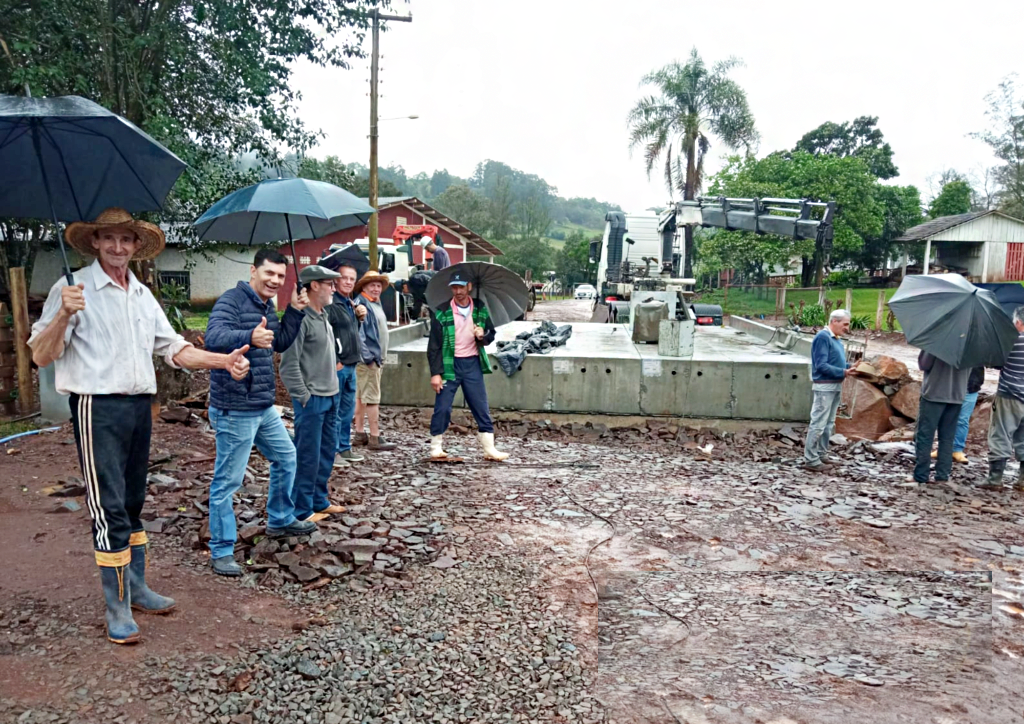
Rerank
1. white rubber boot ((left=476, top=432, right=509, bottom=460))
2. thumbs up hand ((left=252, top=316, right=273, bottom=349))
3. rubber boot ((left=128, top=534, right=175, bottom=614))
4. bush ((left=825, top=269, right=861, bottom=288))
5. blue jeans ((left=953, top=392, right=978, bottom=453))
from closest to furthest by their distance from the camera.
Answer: rubber boot ((left=128, top=534, right=175, bottom=614))
thumbs up hand ((left=252, top=316, right=273, bottom=349))
white rubber boot ((left=476, top=432, right=509, bottom=460))
blue jeans ((left=953, top=392, right=978, bottom=453))
bush ((left=825, top=269, right=861, bottom=288))

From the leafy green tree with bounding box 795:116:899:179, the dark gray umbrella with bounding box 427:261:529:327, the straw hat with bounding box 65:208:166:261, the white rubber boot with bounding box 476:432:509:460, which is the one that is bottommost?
the white rubber boot with bounding box 476:432:509:460

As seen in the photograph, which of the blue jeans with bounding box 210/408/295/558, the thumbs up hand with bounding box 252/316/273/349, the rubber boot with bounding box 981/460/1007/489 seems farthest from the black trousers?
the thumbs up hand with bounding box 252/316/273/349

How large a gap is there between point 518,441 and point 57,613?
6.34 m

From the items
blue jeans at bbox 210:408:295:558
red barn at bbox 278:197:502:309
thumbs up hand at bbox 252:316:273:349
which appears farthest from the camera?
red barn at bbox 278:197:502:309

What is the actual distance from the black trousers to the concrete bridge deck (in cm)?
306

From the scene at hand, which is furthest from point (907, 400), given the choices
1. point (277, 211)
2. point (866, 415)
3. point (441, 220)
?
point (441, 220)

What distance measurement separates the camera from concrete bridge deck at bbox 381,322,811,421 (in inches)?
419

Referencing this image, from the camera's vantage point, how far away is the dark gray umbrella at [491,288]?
732 centimetres

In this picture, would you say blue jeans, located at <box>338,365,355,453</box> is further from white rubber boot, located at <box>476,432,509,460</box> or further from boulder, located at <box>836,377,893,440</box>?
boulder, located at <box>836,377,893,440</box>

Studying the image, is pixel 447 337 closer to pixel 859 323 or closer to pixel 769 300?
pixel 859 323

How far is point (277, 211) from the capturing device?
4742 millimetres

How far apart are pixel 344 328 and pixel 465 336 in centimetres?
160

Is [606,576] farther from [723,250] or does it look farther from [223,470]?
[723,250]

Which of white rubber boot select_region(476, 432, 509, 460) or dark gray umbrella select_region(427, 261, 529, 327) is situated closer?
dark gray umbrella select_region(427, 261, 529, 327)
